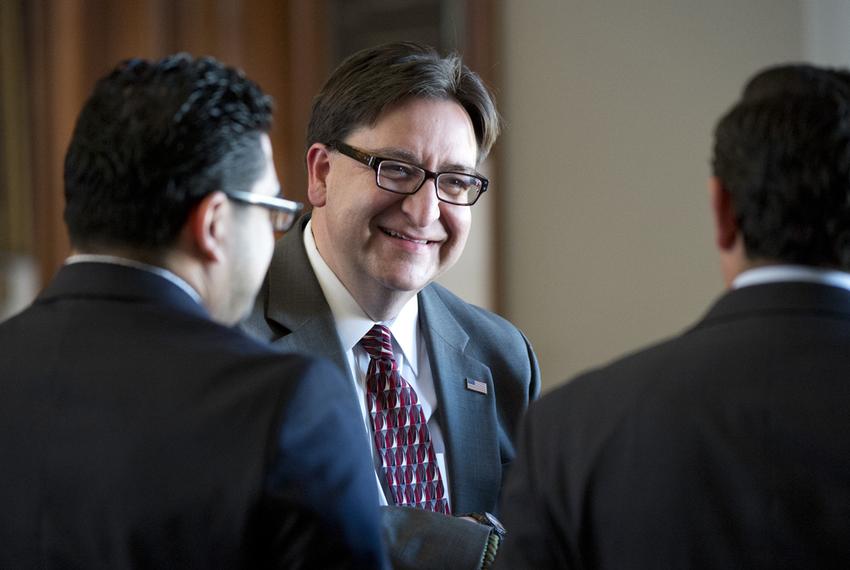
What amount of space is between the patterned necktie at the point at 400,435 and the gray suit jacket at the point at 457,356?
49mm

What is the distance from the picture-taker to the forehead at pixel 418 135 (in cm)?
236

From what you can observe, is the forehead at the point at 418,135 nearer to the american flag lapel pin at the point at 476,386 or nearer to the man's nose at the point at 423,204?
the man's nose at the point at 423,204

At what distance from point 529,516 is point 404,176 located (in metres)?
1.11

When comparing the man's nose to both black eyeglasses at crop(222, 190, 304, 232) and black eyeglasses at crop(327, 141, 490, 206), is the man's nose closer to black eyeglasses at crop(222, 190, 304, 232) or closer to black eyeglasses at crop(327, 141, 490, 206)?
black eyeglasses at crop(327, 141, 490, 206)

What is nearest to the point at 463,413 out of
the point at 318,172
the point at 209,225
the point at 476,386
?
the point at 476,386

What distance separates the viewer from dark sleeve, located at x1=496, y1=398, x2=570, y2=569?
142cm

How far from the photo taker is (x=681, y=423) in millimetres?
1323

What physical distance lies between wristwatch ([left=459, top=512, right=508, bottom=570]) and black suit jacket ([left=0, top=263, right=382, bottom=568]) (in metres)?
0.56

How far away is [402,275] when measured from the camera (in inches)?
92.7

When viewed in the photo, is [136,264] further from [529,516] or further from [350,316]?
[350,316]

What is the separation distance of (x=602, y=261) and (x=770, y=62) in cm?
107

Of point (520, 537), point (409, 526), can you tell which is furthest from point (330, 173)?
point (520, 537)

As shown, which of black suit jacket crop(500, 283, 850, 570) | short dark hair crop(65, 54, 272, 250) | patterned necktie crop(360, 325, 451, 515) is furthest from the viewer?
patterned necktie crop(360, 325, 451, 515)

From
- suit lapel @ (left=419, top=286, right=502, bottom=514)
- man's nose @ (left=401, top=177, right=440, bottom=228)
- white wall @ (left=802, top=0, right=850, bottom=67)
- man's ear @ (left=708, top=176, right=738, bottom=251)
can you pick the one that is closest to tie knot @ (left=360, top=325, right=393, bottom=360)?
suit lapel @ (left=419, top=286, right=502, bottom=514)
